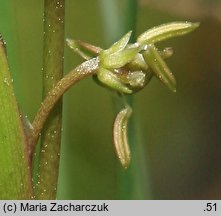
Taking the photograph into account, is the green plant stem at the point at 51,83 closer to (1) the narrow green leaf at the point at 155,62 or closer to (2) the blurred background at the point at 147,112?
(1) the narrow green leaf at the point at 155,62

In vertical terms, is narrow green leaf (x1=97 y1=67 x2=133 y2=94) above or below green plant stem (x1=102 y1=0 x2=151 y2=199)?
below

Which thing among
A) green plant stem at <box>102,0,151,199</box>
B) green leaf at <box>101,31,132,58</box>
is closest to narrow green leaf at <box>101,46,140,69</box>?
green leaf at <box>101,31,132,58</box>

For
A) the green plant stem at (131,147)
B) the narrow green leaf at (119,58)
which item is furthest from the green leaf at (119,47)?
the green plant stem at (131,147)

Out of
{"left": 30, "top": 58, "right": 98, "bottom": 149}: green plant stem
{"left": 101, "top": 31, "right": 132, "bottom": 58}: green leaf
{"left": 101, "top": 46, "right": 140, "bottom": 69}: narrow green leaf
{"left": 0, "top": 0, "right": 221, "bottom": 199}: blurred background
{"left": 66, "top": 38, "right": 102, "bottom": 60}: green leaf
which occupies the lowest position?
{"left": 30, "top": 58, "right": 98, "bottom": 149}: green plant stem

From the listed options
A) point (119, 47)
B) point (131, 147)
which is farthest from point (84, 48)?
point (131, 147)

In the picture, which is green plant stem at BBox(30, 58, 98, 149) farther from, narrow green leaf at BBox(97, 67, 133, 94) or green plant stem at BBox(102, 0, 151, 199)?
green plant stem at BBox(102, 0, 151, 199)
